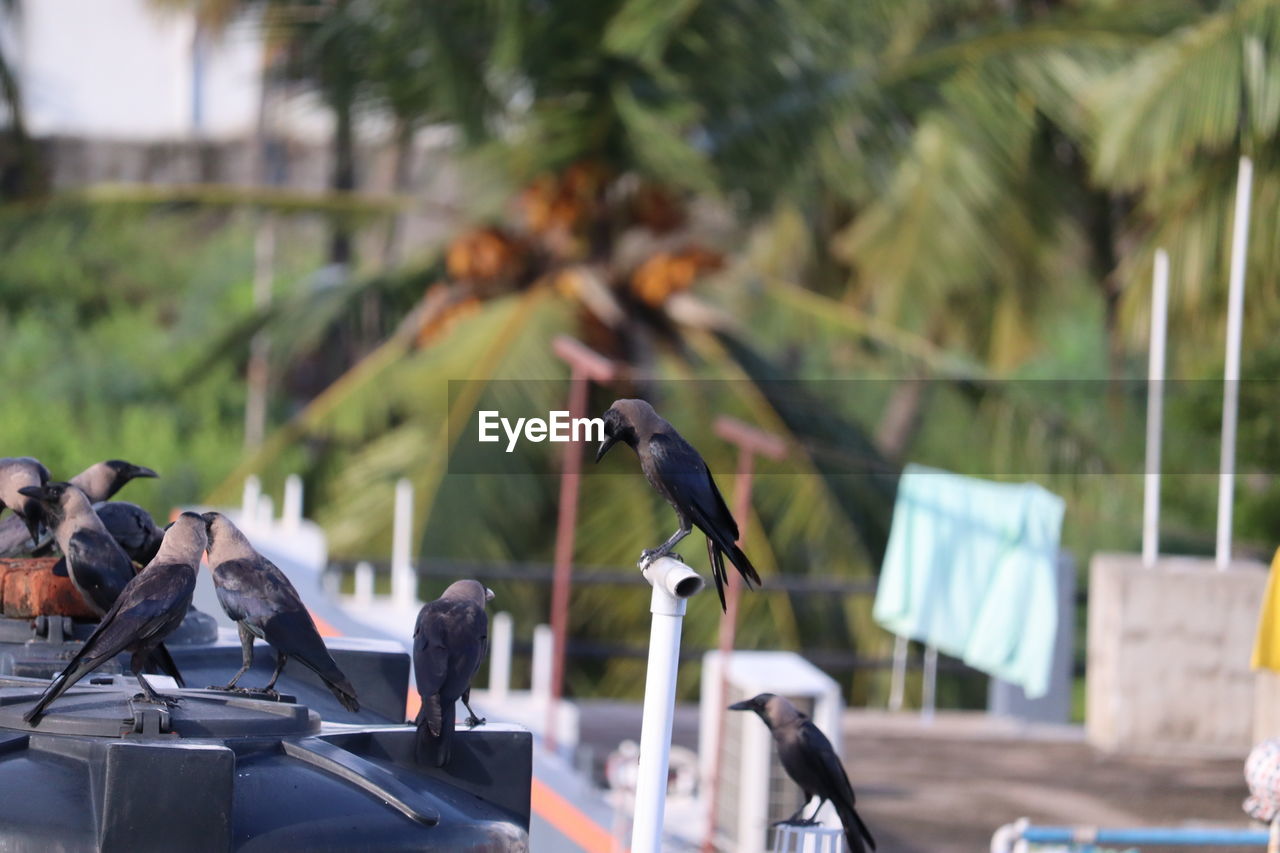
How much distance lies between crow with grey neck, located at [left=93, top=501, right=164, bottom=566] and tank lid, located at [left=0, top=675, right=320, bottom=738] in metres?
0.61

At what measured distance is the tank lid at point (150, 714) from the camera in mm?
2852

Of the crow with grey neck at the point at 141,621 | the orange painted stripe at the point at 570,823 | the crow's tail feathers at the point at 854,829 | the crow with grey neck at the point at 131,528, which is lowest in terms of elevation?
the orange painted stripe at the point at 570,823

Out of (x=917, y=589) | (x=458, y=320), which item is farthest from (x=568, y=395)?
(x=917, y=589)

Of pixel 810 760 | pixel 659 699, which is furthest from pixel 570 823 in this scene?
pixel 659 699

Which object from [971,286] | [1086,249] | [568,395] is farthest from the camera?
[1086,249]

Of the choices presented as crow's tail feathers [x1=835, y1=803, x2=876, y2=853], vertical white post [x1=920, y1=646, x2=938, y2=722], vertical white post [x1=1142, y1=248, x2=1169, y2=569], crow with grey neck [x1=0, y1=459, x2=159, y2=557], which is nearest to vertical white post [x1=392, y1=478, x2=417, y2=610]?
vertical white post [x1=920, y1=646, x2=938, y2=722]

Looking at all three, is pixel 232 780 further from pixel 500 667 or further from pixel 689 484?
pixel 500 667

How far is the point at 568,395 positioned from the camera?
13.8m

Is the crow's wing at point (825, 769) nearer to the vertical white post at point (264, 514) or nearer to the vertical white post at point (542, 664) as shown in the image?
the vertical white post at point (542, 664)

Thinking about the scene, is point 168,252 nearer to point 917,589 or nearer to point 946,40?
point 946,40

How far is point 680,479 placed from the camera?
3.19 meters

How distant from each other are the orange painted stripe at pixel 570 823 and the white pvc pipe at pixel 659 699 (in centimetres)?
252

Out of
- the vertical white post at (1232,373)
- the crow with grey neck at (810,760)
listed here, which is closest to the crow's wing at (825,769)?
the crow with grey neck at (810,760)

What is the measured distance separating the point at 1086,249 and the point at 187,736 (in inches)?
732
